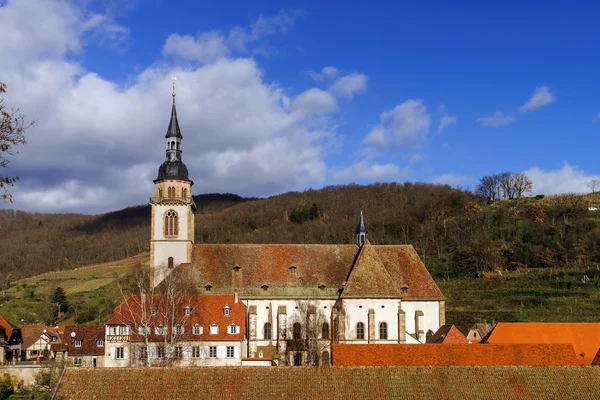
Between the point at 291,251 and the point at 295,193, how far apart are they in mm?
127725

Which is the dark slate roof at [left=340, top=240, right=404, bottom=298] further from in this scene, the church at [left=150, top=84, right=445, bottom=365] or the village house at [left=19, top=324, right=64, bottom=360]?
the village house at [left=19, top=324, right=64, bottom=360]

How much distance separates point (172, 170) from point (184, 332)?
15.8 meters

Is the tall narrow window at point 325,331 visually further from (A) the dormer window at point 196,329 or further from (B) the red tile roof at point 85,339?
(B) the red tile roof at point 85,339

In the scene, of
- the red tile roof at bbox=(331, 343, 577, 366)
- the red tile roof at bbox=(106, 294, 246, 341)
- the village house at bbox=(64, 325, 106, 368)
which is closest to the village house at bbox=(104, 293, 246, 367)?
the red tile roof at bbox=(106, 294, 246, 341)

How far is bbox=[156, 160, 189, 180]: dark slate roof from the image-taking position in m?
60.2

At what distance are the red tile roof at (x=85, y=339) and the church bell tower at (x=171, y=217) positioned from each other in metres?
10.2

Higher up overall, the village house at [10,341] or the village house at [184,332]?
the village house at [184,332]

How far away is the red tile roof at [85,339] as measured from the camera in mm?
61691

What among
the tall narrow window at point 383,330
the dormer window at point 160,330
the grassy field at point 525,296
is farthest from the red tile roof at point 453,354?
the grassy field at point 525,296

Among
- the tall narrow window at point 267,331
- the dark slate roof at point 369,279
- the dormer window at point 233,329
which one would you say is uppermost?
the dark slate roof at point 369,279

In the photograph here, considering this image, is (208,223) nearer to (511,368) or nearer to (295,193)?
(295,193)

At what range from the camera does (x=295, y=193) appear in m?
188

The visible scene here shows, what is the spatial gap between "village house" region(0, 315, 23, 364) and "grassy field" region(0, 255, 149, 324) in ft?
38.4

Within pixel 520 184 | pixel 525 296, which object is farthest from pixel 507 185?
pixel 525 296
